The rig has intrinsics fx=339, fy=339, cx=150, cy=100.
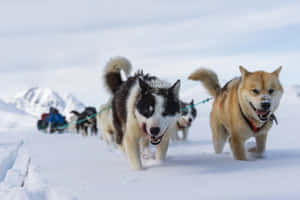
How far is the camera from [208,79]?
16.1ft

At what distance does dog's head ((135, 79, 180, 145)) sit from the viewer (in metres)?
3.14

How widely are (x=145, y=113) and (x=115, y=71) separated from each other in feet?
6.82

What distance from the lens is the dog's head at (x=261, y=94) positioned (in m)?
3.49

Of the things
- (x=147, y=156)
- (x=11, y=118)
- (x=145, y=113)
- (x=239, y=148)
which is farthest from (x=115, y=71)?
(x=11, y=118)

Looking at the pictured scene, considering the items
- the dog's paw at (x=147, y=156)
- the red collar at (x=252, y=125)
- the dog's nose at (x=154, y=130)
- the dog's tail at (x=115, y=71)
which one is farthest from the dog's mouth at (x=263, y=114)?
the dog's tail at (x=115, y=71)

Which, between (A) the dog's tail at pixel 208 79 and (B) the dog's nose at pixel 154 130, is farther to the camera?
(A) the dog's tail at pixel 208 79

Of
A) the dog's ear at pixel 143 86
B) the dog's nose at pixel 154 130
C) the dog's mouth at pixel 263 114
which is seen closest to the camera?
the dog's nose at pixel 154 130

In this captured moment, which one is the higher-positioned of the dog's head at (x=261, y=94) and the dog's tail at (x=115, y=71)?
the dog's tail at (x=115, y=71)

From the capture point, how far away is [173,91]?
11.4 feet

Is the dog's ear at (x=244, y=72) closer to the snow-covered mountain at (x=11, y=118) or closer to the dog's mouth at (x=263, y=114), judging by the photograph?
the dog's mouth at (x=263, y=114)

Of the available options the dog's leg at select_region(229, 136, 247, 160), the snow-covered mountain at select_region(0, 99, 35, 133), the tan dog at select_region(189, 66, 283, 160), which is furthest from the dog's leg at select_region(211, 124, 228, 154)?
the snow-covered mountain at select_region(0, 99, 35, 133)

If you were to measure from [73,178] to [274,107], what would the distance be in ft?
7.17

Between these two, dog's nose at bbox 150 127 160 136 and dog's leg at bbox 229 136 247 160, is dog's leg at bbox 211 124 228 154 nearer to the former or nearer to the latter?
dog's leg at bbox 229 136 247 160

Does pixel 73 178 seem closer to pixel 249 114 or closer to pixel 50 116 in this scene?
pixel 249 114
